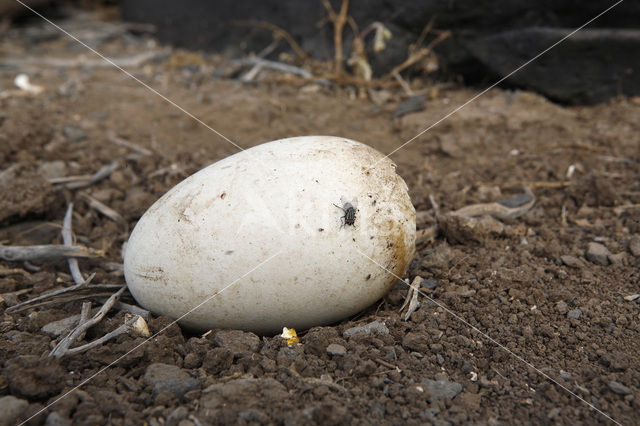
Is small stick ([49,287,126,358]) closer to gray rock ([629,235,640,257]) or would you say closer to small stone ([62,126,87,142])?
small stone ([62,126,87,142])

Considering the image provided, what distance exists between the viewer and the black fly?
2.16 meters

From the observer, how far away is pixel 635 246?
2.69m

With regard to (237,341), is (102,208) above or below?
below

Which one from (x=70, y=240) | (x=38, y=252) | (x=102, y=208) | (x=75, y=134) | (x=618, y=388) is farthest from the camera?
(x=75, y=134)

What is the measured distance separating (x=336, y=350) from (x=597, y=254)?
1.48 meters

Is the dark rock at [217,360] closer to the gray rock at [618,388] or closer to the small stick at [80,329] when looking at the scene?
the small stick at [80,329]

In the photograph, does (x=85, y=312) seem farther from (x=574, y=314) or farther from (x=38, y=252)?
(x=574, y=314)

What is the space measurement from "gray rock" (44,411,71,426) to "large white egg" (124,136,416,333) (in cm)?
67

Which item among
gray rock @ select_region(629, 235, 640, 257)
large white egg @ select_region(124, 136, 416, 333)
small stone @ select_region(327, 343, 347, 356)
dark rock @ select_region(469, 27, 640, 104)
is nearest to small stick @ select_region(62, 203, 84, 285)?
large white egg @ select_region(124, 136, 416, 333)

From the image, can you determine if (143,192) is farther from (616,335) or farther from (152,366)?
(616,335)

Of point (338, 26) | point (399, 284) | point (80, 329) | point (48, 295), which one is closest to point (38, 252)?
point (48, 295)

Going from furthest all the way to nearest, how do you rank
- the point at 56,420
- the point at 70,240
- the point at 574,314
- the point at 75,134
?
the point at 75,134, the point at 70,240, the point at 574,314, the point at 56,420

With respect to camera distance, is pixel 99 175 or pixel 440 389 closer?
pixel 440 389

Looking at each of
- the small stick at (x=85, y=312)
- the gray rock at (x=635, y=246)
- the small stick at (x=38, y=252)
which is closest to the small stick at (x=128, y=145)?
the small stick at (x=38, y=252)
